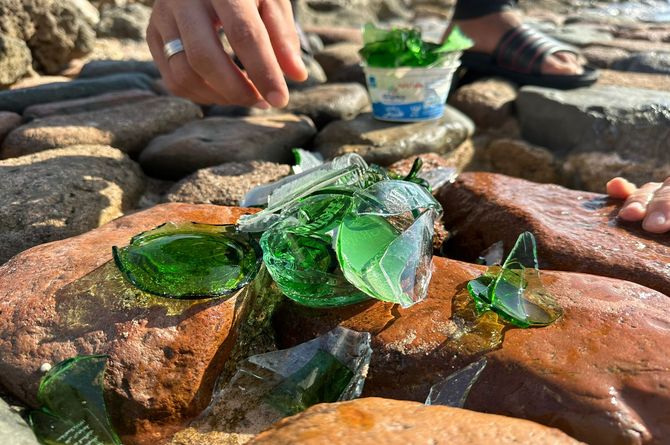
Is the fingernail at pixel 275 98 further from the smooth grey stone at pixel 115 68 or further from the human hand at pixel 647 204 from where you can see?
the smooth grey stone at pixel 115 68

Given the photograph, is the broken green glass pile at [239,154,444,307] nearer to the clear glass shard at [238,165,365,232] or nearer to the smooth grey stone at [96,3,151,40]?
the clear glass shard at [238,165,365,232]

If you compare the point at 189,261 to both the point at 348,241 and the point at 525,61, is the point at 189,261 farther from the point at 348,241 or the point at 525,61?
the point at 525,61

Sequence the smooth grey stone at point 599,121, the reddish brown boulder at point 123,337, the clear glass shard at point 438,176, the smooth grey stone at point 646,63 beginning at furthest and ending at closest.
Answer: the smooth grey stone at point 646,63, the smooth grey stone at point 599,121, the clear glass shard at point 438,176, the reddish brown boulder at point 123,337

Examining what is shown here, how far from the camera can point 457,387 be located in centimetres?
134

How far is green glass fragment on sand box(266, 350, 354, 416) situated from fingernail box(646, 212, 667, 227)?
3.72 ft

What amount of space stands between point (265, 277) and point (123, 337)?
15.5 inches

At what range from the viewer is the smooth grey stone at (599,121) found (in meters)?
3.06

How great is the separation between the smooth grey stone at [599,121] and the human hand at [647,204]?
972 mm

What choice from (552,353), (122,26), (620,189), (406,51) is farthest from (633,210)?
(122,26)

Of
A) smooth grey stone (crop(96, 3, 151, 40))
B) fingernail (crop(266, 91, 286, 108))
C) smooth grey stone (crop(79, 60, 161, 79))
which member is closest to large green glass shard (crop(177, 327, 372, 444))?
fingernail (crop(266, 91, 286, 108))

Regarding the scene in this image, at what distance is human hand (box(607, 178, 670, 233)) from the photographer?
6.35 ft

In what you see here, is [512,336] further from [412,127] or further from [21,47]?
[21,47]

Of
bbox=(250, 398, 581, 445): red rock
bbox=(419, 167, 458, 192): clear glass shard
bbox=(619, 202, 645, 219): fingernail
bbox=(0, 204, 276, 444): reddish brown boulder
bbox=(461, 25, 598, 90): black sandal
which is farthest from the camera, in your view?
bbox=(461, 25, 598, 90): black sandal

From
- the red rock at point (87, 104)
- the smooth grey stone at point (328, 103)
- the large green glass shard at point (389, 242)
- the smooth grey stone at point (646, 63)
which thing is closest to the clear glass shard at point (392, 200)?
the large green glass shard at point (389, 242)
